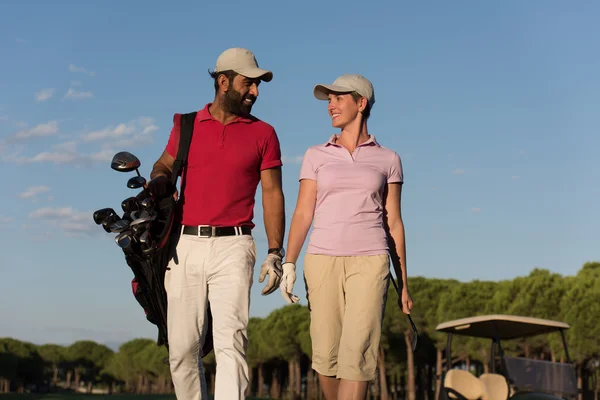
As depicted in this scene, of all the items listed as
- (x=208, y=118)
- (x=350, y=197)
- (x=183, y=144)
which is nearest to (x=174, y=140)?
(x=183, y=144)

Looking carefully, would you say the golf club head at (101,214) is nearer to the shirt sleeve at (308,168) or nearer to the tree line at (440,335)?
the shirt sleeve at (308,168)

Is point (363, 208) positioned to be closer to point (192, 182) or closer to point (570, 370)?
point (192, 182)

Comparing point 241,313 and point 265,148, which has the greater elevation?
point 265,148

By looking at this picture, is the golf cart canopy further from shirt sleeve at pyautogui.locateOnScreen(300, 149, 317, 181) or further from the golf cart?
shirt sleeve at pyautogui.locateOnScreen(300, 149, 317, 181)

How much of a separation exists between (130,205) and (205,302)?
930mm

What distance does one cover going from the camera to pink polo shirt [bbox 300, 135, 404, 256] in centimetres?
681

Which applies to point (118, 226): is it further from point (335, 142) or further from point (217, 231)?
point (335, 142)

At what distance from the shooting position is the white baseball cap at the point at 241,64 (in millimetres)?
6781

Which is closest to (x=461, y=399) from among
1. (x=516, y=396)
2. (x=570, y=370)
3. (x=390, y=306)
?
(x=516, y=396)

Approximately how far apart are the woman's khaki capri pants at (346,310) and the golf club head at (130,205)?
1.43 metres

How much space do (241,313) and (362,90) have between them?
2186 millimetres

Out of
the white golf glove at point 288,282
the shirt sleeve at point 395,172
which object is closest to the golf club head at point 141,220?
the white golf glove at point 288,282

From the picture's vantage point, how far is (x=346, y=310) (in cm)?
671

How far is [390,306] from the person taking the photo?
6494 centimetres
